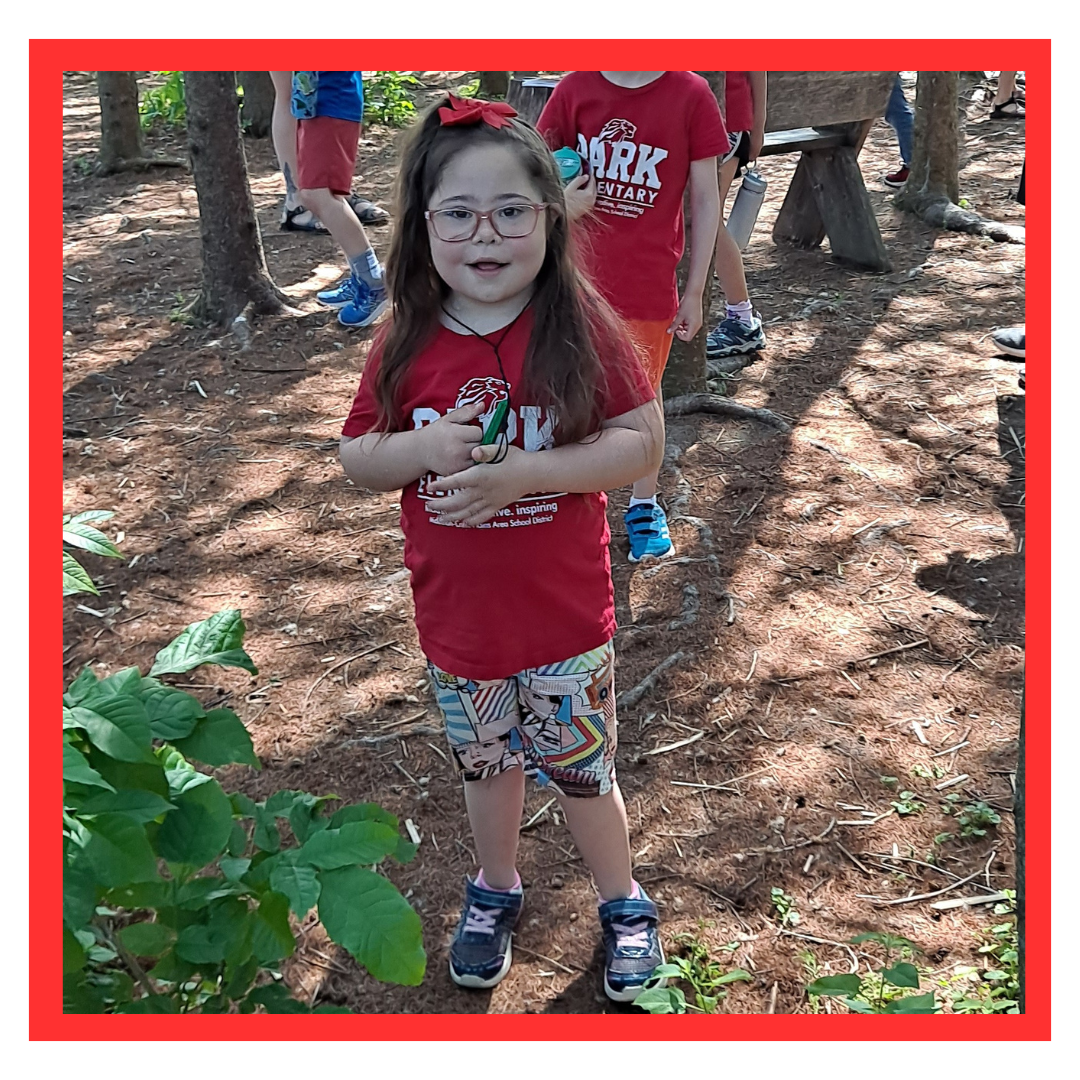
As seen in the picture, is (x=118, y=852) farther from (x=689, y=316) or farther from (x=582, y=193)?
(x=689, y=316)

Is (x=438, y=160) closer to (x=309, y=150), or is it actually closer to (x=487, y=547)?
(x=487, y=547)

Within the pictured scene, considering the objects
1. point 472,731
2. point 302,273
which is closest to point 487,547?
point 472,731

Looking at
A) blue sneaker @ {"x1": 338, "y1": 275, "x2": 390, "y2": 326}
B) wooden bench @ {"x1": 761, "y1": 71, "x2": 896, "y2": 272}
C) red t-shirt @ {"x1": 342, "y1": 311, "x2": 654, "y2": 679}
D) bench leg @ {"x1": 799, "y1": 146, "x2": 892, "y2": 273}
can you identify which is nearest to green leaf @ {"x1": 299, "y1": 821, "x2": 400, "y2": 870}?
red t-shirt @ {"x1": 342, "y1": 311, "x2": 654, "y2": 679}

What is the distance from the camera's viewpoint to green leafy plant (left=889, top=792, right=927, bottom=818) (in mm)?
2541

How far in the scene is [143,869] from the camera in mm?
1438

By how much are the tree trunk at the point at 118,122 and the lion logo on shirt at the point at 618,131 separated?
6.31 metres

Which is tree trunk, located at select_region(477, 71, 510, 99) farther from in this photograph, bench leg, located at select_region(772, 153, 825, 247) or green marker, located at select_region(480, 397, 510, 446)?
green marker, located at select_region(480, 397, 510, 446)

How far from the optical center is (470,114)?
178 centimetres

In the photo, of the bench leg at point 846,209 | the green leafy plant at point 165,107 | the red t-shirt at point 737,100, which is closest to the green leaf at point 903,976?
the red t-shirt at point 737,100

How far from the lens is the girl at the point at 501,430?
69.6 inches

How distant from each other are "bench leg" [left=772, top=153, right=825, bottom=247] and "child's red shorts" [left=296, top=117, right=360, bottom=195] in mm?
2616

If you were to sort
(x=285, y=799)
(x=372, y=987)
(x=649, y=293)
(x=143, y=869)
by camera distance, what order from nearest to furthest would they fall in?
(x=143, y=869) → (x=285, y=799) → (x=372, y=987) → (x=649, y=293)

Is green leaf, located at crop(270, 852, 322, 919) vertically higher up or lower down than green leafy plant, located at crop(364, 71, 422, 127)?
lower down

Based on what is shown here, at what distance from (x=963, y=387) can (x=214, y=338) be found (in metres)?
3.31
